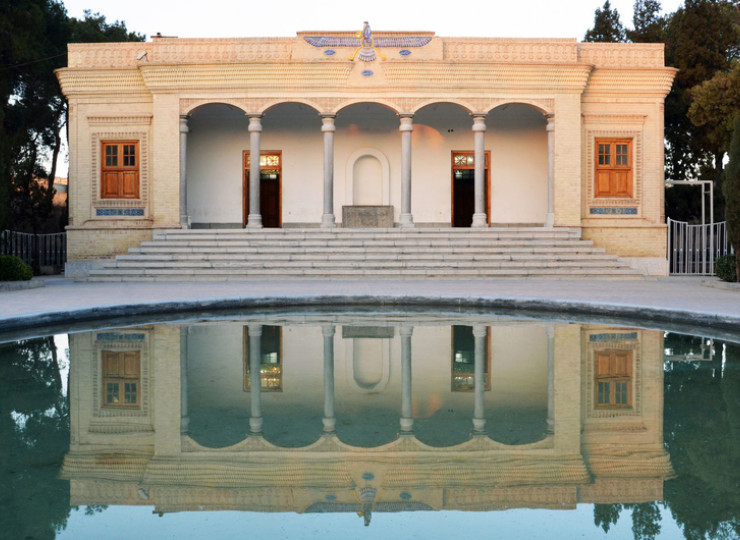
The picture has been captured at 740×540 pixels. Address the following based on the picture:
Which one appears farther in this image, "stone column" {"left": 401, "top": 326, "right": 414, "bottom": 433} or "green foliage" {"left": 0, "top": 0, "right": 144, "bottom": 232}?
"green foliage" {"left": 0, "top": 0, "right": 144, "bottom": 232}

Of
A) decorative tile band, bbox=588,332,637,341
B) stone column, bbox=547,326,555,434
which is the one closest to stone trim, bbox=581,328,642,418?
decorative tile band, bbox=588,332,637,341

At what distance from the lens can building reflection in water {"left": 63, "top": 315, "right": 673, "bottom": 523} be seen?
3.15 meters

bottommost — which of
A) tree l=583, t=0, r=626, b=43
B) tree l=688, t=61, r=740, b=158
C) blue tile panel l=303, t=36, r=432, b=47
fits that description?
tree l=688, t=61, r=740, b=158

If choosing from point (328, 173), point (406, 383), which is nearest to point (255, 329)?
point (406, 383)

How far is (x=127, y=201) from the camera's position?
1848 cm

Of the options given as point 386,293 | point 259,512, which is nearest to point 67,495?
point 259,512

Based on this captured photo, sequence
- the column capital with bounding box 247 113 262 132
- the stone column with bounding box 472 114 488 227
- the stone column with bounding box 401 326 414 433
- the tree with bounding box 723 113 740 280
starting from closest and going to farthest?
the stone column with bounding box 401 326 414 433 → the tree with bounding box 723 113 740 280 → the stone column with bounding box 472 114 488 227 → the column capital with bounding box 247 113 262 132

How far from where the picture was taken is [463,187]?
2134cm

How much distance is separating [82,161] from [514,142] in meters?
11.6

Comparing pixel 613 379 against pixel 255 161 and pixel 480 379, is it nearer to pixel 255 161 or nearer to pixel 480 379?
pixel 480 379

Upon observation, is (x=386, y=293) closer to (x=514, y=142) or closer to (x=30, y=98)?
(x=514, y=142)

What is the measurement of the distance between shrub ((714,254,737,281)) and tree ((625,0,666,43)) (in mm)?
13556

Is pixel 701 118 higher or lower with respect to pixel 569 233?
higher

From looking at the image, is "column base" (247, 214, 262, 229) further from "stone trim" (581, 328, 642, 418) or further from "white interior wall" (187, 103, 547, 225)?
"stone trim" (581, 328, 642, 418)
